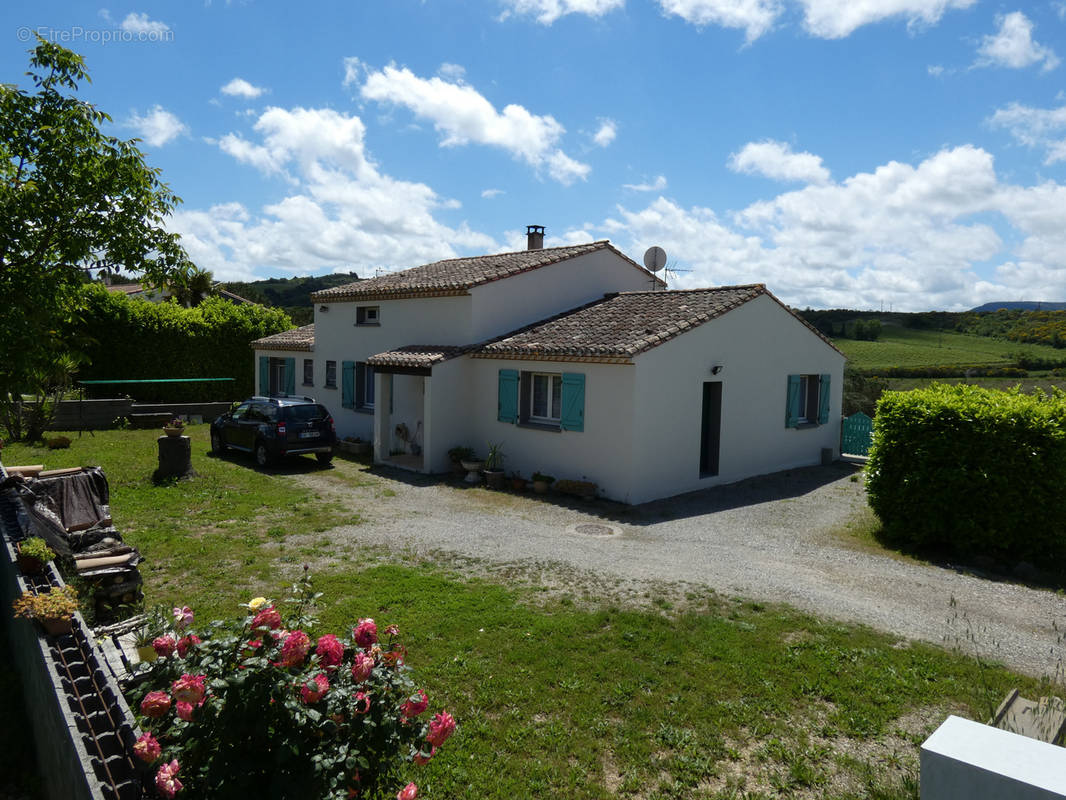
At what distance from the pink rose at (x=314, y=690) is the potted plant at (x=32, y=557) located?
4205 mm

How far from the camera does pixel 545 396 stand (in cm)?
1507

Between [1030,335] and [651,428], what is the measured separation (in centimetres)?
5581

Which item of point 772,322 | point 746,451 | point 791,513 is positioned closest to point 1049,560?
point 791,513

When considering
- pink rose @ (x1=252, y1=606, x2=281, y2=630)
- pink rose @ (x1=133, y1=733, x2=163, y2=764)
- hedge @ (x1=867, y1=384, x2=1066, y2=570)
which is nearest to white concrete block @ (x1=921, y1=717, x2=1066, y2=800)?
pink rose @ (x1=252, y1=606, x2=281, y2=630)

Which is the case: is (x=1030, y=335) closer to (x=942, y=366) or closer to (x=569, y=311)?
(x=942, y=366)

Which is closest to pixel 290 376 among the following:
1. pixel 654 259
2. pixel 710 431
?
pixel 654 259

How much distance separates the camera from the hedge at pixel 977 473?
32.1ft

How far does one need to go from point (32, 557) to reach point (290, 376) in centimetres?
1840

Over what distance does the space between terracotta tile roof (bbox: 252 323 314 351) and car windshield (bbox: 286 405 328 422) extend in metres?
6.02

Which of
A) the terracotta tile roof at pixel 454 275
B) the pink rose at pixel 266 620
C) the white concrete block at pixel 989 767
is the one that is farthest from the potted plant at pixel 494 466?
the white concrete block at pixel 989 767

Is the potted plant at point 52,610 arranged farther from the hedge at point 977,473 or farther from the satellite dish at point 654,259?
the satellite dish at point 654,259

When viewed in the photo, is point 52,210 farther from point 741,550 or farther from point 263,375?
point 263,375

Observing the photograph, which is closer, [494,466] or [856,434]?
[494,466]

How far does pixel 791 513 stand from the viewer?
12.8m
